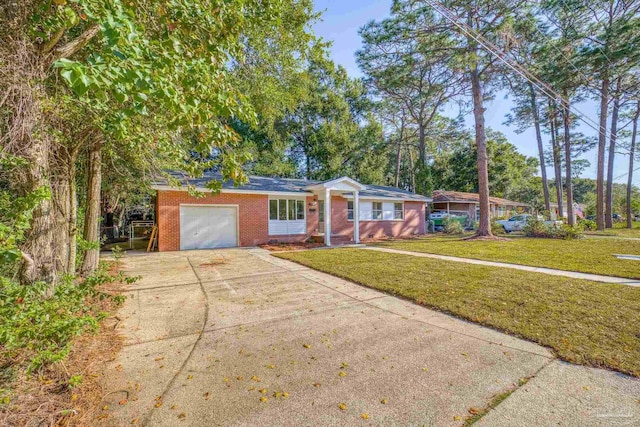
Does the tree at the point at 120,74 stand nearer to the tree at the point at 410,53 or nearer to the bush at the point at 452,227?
the tree at the point at 410,53

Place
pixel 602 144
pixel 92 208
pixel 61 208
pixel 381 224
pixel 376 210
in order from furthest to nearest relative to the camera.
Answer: pixel 602 144 → pixel 381 224 → pixel 376 210 → pixel 92 208 → pixel 61 208

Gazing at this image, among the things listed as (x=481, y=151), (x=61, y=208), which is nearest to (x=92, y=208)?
(x=61, y=208)

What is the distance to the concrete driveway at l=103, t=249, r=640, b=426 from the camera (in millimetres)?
2293

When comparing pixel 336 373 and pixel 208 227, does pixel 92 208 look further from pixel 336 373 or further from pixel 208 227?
pixel 208 227

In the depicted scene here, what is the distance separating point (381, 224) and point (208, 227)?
11.2m

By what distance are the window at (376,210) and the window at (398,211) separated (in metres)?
1.39

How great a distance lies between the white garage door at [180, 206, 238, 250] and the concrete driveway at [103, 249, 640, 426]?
317 inches

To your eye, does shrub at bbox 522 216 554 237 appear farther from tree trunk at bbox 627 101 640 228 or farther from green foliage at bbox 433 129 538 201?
green foliage at bbox 433 129 538 201

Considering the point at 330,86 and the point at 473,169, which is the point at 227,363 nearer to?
the point at 330,86

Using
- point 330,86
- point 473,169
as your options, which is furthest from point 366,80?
point 473,169

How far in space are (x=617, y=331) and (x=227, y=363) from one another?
503 cm

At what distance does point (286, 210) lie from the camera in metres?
15.3

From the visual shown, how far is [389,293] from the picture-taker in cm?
574

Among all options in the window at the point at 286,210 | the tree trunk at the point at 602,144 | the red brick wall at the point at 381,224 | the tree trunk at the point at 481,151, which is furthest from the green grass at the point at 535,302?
the tree trunk at the point at 602,144
